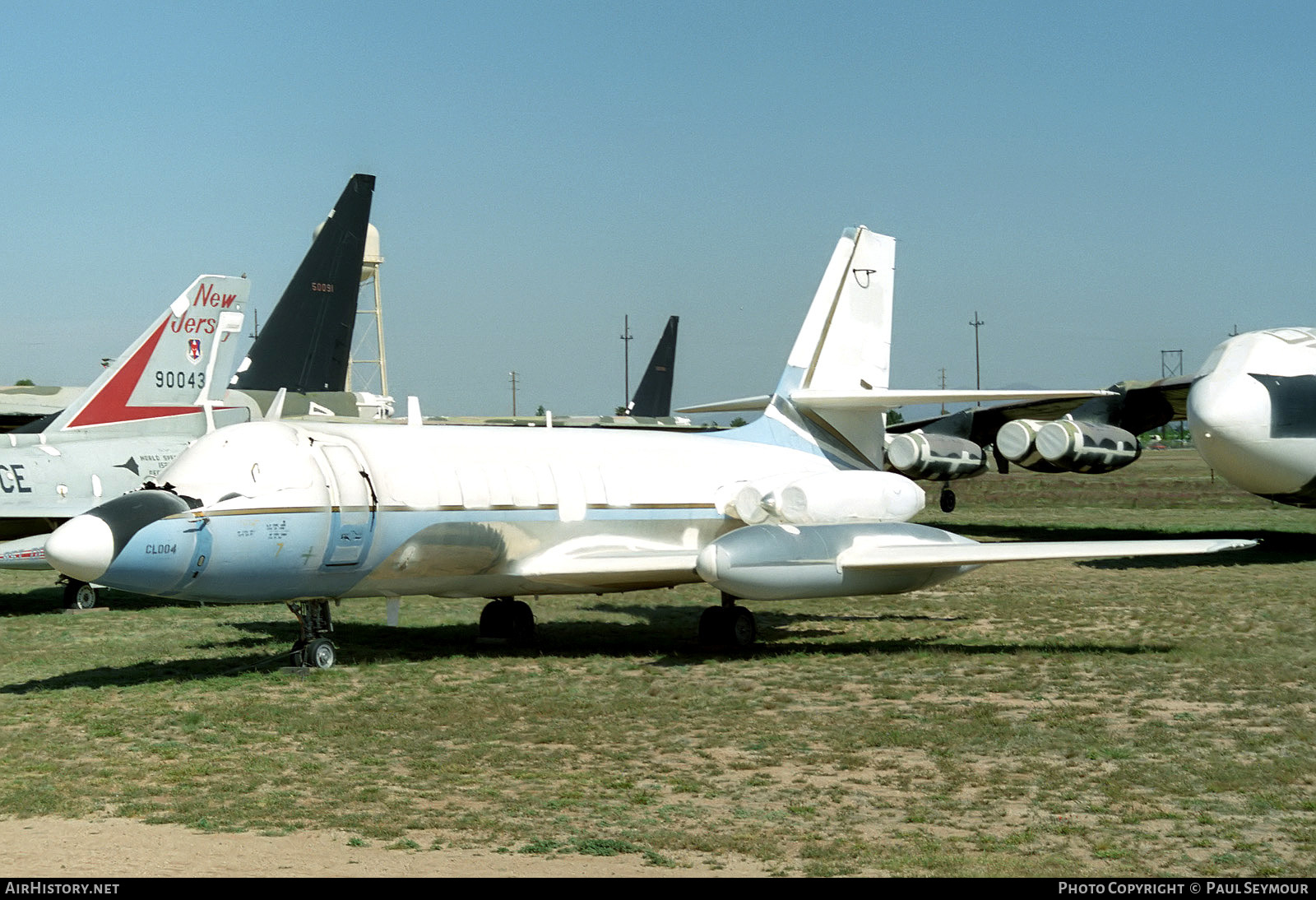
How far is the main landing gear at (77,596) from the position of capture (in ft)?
62.9

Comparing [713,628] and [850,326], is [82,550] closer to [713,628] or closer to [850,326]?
[713,628]

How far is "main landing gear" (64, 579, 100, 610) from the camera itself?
1917cm

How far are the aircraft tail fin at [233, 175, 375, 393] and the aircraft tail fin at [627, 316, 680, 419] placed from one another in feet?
85.3

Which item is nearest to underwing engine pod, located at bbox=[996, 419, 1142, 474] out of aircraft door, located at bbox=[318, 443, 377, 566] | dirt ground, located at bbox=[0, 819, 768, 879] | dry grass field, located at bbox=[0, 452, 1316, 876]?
dry grass field, located at bbox=[0, 452, 1316, 876]

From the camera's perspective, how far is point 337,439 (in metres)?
12.8

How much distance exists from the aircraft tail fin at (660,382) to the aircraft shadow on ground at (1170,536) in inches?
693

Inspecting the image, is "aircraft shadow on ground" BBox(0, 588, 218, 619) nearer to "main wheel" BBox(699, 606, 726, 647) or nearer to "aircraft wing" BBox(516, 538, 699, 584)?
"aircraft wing" BBox(516, 538, 699, 584)

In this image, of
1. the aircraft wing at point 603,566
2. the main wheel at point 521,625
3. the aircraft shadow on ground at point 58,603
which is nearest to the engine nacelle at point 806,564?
the aircraft wing at point 603,566

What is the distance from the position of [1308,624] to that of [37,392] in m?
31.4

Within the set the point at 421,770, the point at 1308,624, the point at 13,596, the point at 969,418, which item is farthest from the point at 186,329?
the point at 969,418

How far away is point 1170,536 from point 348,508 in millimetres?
21747

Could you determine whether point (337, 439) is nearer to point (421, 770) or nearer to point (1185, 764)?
point (421, 770)

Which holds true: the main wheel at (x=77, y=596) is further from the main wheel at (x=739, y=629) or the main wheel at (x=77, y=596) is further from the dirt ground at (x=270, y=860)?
the dirt ground at (x=270, y=860)

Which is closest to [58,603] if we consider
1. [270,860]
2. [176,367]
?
[176,367]
